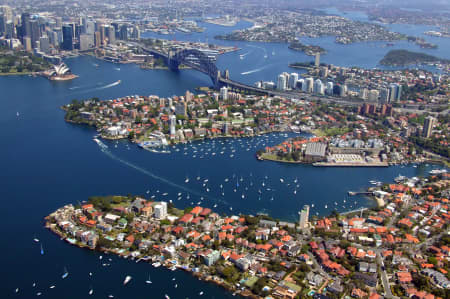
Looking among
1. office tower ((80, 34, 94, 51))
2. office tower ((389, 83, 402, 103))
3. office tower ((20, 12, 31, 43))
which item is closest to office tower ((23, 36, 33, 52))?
office tower ((20, 12, 31, 43))

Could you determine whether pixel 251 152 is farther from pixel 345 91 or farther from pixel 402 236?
pixel 345 91

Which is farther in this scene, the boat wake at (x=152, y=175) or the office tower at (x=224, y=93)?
the office tower at (x=224, y=93)

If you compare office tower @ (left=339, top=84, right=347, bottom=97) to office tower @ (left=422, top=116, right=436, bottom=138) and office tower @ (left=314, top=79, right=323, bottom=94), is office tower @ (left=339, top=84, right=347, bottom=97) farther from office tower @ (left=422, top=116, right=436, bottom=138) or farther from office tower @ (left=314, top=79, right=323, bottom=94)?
office tower @ (left=422, top=116, right=436, bottom=138)

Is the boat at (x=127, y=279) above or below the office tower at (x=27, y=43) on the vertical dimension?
below

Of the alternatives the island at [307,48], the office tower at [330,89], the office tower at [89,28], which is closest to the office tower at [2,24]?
the office tower at [89,28]

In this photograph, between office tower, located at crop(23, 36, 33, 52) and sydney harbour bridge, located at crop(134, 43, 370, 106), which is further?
office tower, located at crop(23, 36, 33, 52)

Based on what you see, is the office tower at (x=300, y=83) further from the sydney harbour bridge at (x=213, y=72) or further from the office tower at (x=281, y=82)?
the office tower at (x=281, y=82)
